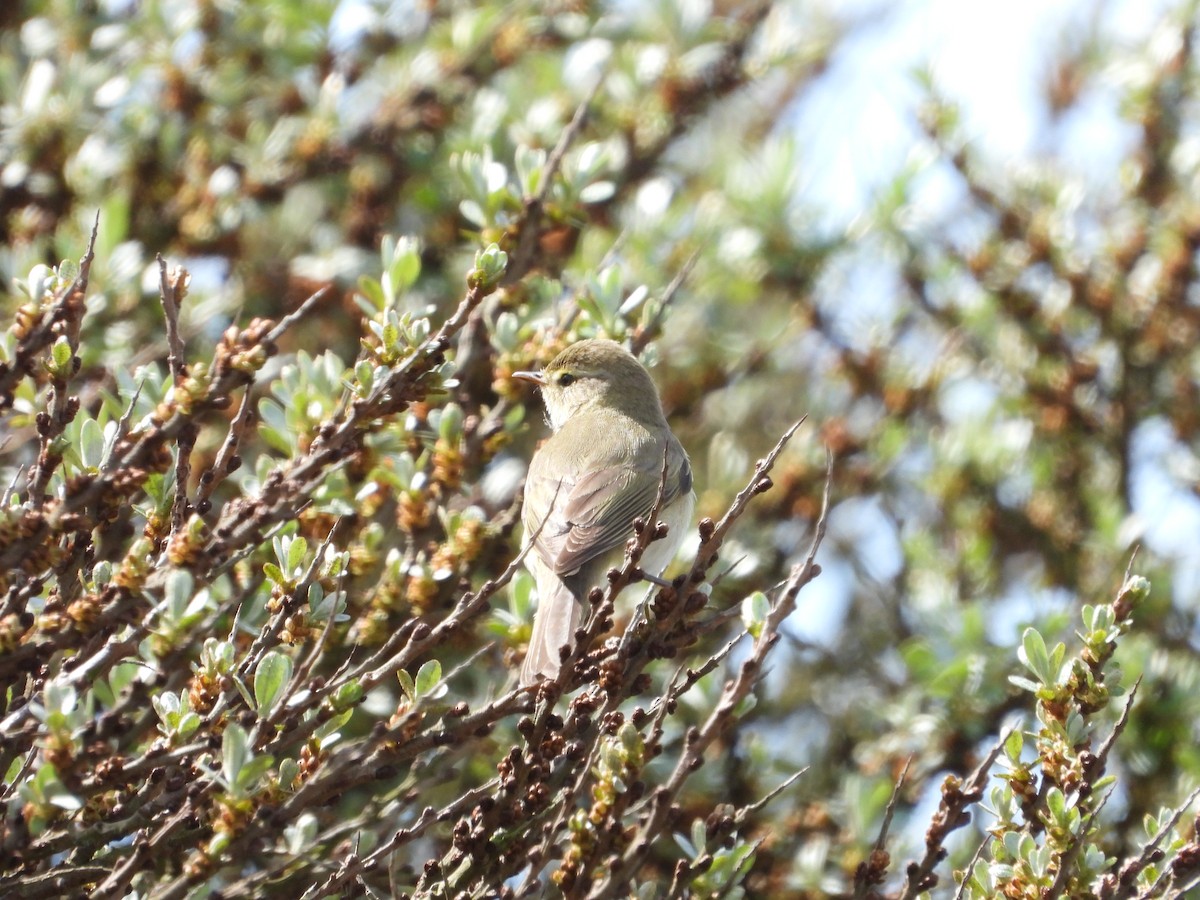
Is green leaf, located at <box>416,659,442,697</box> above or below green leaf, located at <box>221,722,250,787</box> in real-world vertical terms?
below

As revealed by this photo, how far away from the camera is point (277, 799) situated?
8.16 ft

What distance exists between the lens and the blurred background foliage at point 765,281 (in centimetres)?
482

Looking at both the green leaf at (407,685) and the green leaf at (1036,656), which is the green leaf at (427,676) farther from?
the green leaf at (1036,656)

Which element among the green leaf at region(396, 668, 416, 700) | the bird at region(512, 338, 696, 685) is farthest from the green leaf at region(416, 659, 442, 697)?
the bird at region(512, 338, 696, 685)

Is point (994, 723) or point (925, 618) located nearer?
point (994, 723)

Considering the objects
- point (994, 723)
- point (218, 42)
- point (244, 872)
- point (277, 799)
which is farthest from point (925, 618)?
point (218, 42)

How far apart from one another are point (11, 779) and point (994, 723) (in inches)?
131

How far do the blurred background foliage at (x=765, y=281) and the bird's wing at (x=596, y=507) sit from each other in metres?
0.24

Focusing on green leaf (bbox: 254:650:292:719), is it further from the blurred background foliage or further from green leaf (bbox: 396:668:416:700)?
the blurred background foliage

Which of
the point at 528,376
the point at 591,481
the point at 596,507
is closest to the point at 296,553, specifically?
the point at 528,376

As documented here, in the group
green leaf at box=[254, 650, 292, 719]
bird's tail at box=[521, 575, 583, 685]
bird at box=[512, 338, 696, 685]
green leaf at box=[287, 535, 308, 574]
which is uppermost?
green leaf at box=[287, 535, 308, 574]

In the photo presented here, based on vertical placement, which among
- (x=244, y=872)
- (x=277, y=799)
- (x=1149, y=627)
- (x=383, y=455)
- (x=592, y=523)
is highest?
(x=277, y=799)

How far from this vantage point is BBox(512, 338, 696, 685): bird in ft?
13.3

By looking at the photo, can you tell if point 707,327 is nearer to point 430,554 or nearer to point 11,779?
point 430,554
